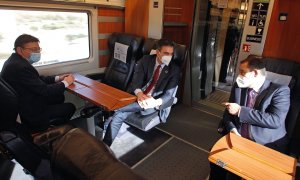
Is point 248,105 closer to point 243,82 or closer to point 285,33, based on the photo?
point 243,82

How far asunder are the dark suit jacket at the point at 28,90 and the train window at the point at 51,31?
0.53 m

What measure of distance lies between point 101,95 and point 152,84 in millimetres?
703

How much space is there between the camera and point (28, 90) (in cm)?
181

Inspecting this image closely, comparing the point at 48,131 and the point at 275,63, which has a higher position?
the point at 275,63

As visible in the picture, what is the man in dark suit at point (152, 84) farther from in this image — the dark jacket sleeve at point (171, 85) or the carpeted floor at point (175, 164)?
the carpeted floor at point (175, 164)

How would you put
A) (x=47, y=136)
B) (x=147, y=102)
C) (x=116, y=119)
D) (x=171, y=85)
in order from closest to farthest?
(x=47, y=136) < (x=147, y=102) < (x=116, y=119) < (x=171, y=85)

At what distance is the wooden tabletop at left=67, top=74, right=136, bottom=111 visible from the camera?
1762 millimetres

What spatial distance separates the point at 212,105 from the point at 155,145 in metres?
1.37

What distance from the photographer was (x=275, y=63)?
1895mm

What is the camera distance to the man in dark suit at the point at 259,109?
5.28 ft

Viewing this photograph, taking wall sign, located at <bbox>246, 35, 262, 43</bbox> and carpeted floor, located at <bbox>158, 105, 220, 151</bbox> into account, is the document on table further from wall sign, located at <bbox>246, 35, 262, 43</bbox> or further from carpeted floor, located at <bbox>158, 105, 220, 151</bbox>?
wall sign, located at <bbox>246, 35, 262, 43</bbox>

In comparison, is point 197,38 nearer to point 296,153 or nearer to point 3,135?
point 296,153

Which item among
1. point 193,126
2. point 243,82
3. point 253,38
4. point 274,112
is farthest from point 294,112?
point 193,126

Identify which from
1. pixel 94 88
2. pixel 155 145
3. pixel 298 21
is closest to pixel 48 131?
pixel 94 88
